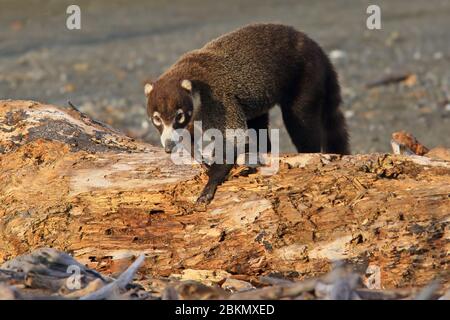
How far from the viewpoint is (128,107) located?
13891mm

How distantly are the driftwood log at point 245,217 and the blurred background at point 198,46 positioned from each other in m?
5.17

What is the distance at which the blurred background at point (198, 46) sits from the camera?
523 inches

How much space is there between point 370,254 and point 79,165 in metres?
2.15

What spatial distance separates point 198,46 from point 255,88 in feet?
30.0

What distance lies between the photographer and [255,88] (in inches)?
316

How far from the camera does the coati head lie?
286 inches

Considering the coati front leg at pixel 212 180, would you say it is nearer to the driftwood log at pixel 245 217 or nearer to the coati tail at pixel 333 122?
the driftwood log at pixel 245 217

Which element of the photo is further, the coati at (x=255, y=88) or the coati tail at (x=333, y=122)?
the coati tail at (x=333, y=122)

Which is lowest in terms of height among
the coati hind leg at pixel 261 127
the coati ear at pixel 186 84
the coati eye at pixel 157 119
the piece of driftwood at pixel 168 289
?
the piece of driftwood at pixel 168 289

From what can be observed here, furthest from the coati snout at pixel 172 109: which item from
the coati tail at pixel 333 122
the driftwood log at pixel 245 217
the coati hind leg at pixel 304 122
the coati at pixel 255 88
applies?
the coati tail at pixel 333 122

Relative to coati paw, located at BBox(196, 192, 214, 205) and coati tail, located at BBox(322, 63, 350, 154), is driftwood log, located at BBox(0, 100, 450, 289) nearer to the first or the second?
coati paw, located at BBox(196, 192, 214, 205)

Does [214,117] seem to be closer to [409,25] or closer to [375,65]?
[375,65]

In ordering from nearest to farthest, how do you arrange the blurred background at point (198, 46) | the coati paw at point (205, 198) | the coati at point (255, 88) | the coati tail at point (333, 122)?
the coati paw at point (205, 198) < the coati at point (255, 88) < the coati tail at point (333, 122) < the blurred background at point (198, 46)
